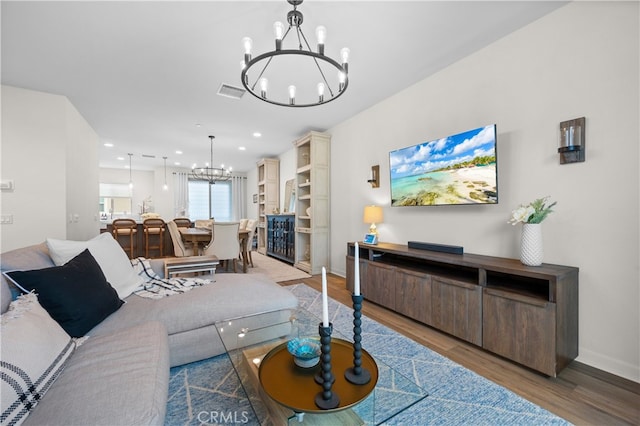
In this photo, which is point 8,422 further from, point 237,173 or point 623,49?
point 237,173

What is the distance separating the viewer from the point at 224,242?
431cm

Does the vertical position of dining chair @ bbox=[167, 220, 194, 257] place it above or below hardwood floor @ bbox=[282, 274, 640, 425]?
above

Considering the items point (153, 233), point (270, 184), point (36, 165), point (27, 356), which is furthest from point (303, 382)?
point (270, 184)

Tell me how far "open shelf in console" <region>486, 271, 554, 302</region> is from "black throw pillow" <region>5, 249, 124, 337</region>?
2.74 m

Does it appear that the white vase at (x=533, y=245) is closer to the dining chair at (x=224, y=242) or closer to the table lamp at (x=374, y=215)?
the table lamp at (x=374, y=215)

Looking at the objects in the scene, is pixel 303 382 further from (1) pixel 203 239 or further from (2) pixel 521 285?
(1) pixel 203 239

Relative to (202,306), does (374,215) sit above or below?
above

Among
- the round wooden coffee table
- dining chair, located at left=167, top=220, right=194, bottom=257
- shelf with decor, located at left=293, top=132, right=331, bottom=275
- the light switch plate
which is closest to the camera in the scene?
the round wooden coffee table

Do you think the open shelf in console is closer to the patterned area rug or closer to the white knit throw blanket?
the patterned area rug

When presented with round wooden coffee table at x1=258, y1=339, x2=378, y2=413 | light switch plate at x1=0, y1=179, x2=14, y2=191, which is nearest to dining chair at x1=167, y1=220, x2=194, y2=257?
light switch plate at x1=0, y1=179, x2=14, y2=191

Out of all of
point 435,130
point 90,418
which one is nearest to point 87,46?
point 90,418

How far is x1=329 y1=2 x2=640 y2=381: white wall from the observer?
174cm

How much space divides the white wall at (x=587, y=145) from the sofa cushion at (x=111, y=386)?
106 inches

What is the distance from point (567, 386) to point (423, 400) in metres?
0.97
